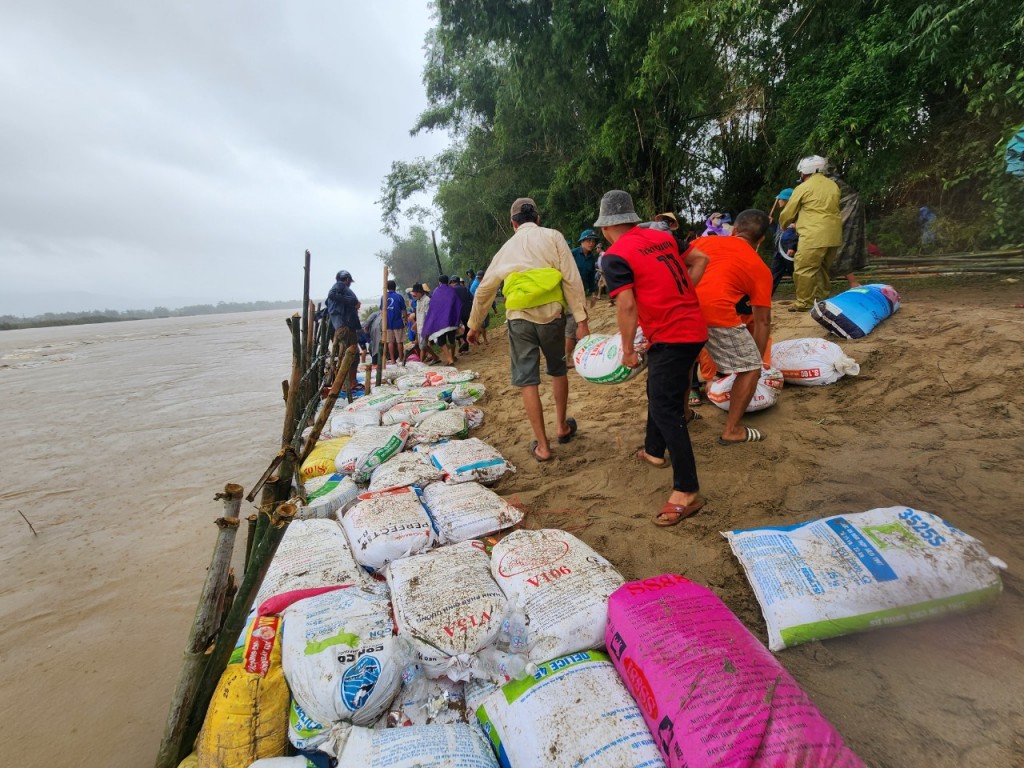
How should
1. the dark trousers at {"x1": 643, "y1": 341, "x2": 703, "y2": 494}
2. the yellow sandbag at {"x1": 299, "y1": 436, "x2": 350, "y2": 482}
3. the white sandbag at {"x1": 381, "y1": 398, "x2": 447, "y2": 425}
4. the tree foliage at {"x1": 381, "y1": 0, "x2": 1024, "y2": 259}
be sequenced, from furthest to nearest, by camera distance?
the tree foliage at {"x1": 381, "y1": 0, "x2": 1024, "y2": 259} → the white sandbag at {"x1": 381, "y1": 398, "x2": 447, "y2": 425} → the yellow sandbag at {"x1": 299, "y1": 436, "x2": 350, "y2": 482} → the dark trousers at {"x1": 643, "y1": 341, "x2": 703, "y2": 494}

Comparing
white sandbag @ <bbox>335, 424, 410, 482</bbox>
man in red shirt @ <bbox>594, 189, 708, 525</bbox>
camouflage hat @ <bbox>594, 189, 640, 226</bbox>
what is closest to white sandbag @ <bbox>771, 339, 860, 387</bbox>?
man in red shirt @ <bbox>594, 189, 708, 525</bbox>

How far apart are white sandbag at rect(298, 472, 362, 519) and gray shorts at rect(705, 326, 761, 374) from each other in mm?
2114

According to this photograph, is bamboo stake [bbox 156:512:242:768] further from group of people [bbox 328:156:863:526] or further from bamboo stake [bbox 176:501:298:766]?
group of people [bbox 328:156:863:526]

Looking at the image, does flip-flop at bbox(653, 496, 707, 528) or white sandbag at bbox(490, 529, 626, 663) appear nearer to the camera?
white sandbag at bbox(490, 529, 626, 663)

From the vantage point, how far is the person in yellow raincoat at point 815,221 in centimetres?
347

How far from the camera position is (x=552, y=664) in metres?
1.15

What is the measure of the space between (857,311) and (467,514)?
10.6 ft

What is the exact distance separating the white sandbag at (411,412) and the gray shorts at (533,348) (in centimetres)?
111

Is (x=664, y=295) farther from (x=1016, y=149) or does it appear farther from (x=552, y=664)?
(x=1016, y=149)

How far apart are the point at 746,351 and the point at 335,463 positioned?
8.31 feet

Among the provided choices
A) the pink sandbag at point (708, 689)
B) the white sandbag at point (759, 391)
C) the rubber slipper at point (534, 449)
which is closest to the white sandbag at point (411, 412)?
the rubber slipper at point (534, 449)

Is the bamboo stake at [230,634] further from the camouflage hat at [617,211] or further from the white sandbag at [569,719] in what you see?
the camouflage hat at [617,211]

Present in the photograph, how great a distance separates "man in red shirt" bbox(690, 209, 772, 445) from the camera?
2.24 metres

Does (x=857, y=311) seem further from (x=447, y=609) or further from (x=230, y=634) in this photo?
(x=230, y=634)
